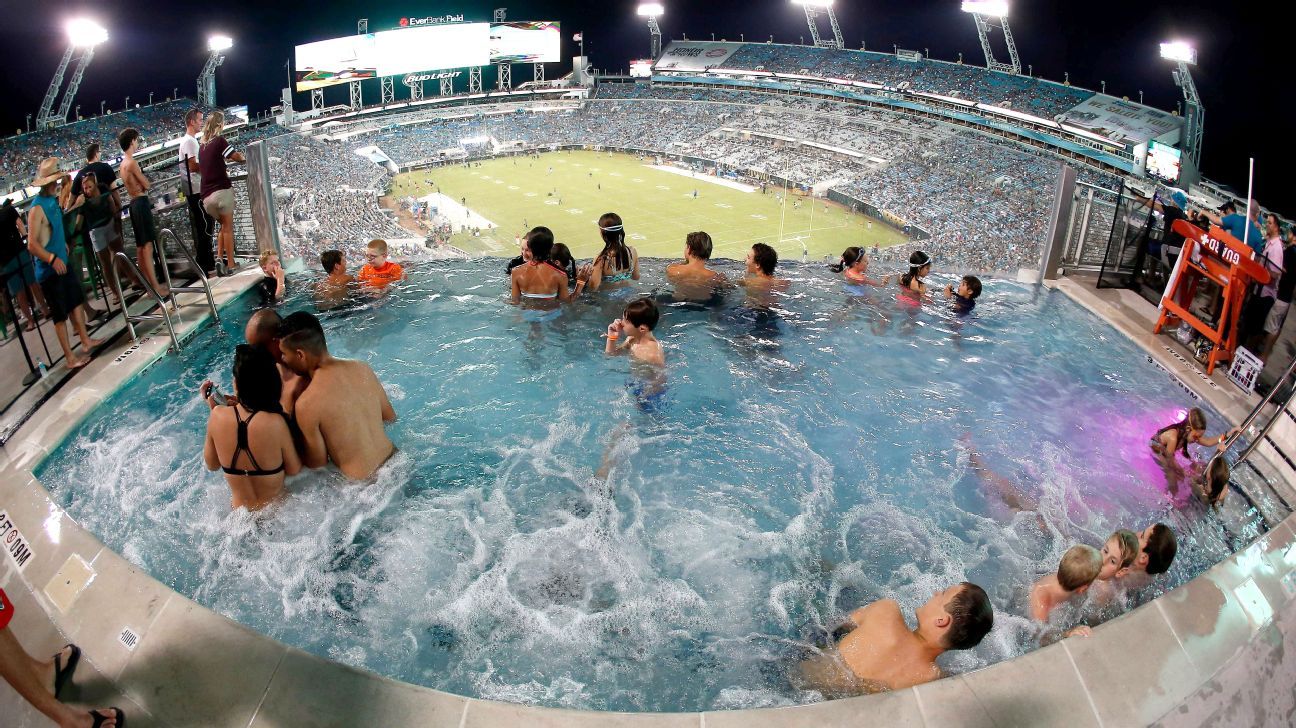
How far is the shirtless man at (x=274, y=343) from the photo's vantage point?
6191 millimetres

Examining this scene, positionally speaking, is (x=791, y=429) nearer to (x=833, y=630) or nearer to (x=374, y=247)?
(x=833, y=630)

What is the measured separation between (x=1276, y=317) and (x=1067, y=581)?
5.78 metres

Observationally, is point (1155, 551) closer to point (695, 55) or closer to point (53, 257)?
point (53, 257)

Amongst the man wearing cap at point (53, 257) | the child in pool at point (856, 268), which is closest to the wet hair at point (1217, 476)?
the child in pool at point (856, 268)

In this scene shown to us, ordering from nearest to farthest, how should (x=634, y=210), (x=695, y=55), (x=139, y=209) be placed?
(x=139, y=209)
(x=634, y=210)
(x=695, y=55)

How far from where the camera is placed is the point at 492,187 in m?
60.1

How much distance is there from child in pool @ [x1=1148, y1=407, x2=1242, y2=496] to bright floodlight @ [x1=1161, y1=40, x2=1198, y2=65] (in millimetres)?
48148

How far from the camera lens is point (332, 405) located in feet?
19.9

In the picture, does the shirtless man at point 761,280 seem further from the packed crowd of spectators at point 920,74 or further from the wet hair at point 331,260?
the packed crowd of spectators at point 920,74

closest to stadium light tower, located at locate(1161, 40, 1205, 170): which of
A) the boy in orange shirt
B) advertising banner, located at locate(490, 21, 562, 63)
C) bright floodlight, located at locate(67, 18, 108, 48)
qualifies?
the boy in orange shirt

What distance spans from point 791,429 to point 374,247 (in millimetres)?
7051

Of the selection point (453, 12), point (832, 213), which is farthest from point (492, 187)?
point (453, 12)

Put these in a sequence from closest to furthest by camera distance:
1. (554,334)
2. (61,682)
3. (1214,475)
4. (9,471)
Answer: (61,682)
(9,471)
(1214,475)
(554,334)

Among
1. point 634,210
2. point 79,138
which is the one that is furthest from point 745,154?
point 79,138
